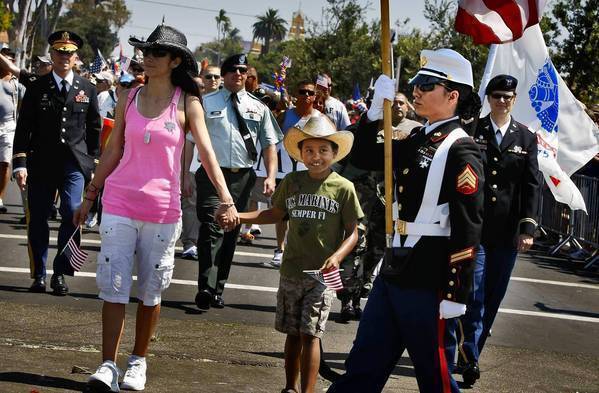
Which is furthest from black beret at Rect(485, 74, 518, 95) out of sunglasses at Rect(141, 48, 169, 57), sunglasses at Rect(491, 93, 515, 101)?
sunglasses at Rect(141, 48, 169, 57)

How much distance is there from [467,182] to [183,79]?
7.02 ft

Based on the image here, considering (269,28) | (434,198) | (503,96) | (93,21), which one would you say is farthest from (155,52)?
(269,28)

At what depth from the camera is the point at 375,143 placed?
5891mm

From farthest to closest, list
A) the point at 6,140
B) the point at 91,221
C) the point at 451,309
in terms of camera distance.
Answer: the point at 91,221 < the point at 6,140 < the point at 451,309

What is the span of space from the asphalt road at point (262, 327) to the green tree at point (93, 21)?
37699 millimetres

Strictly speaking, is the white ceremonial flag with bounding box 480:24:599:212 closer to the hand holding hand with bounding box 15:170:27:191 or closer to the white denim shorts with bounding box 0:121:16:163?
the hand holding hand with bounding box 15:170:27:191

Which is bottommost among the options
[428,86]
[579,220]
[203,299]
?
[203,299]

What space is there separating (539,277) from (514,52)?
4.16m

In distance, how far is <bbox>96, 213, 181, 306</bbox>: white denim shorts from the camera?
6645 mm

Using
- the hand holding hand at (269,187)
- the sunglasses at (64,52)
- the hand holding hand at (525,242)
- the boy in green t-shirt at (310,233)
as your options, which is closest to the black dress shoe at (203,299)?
the hand holding hand at (269,187)

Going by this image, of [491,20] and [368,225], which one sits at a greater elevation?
[491,20]

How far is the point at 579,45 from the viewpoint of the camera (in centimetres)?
2403

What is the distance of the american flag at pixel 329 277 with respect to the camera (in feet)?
22.1

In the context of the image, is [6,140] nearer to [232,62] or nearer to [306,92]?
[306,92]
